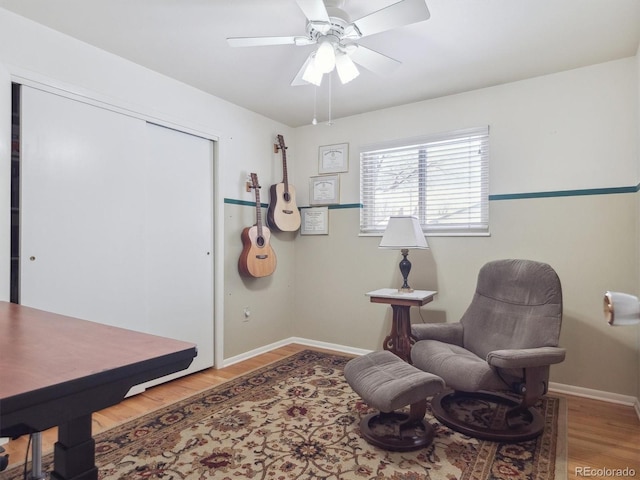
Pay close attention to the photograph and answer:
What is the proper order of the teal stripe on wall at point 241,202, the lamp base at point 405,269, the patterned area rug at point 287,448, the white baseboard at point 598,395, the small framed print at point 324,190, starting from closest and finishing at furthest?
the patterned area rug at point 287,448, the white baseboard at point 598,395, the lamp base at point 405,269, the teal stripe on wall at point 241,202, the small framed print at point 324,190

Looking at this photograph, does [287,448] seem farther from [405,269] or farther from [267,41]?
[267,41]

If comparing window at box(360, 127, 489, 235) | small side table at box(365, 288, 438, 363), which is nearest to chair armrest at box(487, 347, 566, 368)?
small side table at box(365, 288, 438, 363)

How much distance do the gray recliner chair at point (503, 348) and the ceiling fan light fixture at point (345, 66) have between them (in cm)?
159

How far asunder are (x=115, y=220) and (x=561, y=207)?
316 centimetres

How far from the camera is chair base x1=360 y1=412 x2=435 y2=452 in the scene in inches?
75.9

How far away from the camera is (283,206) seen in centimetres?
377

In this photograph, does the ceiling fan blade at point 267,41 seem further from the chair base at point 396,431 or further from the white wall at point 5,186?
the chair base at point 396,431

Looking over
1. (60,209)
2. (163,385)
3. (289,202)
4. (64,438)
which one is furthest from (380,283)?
(64,438)

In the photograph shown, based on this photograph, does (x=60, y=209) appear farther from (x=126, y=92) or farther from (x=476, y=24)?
(x=476, y=24)

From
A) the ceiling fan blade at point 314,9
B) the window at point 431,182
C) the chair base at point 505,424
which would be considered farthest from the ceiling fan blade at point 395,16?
the chair base at point 505,424

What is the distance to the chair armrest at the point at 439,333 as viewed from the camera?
8.48ft

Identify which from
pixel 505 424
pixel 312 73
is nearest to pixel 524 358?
pixel 505 424

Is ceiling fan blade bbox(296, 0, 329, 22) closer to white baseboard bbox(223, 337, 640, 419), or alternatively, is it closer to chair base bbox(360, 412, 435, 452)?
chair base bbox(360, 412, 435, 452)

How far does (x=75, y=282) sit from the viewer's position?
239 cm
